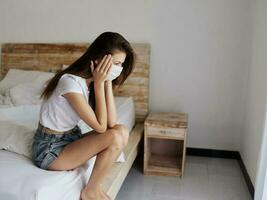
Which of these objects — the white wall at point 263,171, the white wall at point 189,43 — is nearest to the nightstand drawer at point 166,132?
the white wall at point 189,43

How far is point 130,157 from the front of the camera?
2.22 meters

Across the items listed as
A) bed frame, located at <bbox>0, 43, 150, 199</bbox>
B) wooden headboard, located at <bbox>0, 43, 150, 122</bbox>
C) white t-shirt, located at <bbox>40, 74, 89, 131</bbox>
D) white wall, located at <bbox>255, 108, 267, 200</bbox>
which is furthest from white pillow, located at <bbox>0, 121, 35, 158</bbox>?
white wall, located at <bbox>255, 108, 267, 200</bbox>

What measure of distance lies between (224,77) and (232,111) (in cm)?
34

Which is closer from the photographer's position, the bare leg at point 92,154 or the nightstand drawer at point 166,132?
the bare leg at point 92,154

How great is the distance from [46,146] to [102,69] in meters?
0.46

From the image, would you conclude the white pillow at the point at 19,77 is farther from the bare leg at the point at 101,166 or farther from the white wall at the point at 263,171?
the white wall at the point at 263,171

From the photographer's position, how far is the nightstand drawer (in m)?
2.49

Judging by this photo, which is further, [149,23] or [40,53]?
[40,53]

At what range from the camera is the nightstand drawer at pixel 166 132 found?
8.17 feet

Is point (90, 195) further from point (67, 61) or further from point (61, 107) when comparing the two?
point (67, 61)

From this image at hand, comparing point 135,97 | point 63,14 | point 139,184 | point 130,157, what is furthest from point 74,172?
point 63,14

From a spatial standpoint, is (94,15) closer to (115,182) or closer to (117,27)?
(117,27)

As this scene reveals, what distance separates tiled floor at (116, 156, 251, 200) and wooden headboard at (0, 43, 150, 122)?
2.17 feet

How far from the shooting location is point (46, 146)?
141cm
